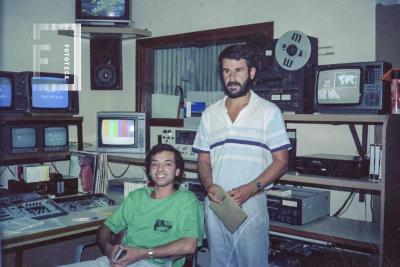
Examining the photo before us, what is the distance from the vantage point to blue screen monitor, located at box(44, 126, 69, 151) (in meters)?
3.16

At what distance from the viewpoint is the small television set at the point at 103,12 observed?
3.70 m

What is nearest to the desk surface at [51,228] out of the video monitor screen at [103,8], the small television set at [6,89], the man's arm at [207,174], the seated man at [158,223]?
the seated man at [158,223]

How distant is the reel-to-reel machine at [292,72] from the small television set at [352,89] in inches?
3.4

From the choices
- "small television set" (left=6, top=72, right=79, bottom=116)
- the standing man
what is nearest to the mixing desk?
"small television set" (left=6, top=72, right=79, bottom=116)

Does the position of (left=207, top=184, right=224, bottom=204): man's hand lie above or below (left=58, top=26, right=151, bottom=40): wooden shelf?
below

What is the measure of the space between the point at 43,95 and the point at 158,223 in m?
1.48

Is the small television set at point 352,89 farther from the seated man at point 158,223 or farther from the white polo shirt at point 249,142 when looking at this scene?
the seated man at point 158,223

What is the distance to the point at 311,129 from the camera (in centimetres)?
304

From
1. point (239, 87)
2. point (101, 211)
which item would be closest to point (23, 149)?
point (101, 211)

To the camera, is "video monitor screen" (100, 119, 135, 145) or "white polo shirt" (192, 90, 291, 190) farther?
"video monitor screen" (100, 119, 135, 145)

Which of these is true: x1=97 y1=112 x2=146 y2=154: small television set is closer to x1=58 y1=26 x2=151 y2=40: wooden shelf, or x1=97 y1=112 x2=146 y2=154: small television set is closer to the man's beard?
x1=58 y1=26 x2=151 y2=40: wooden shelf
